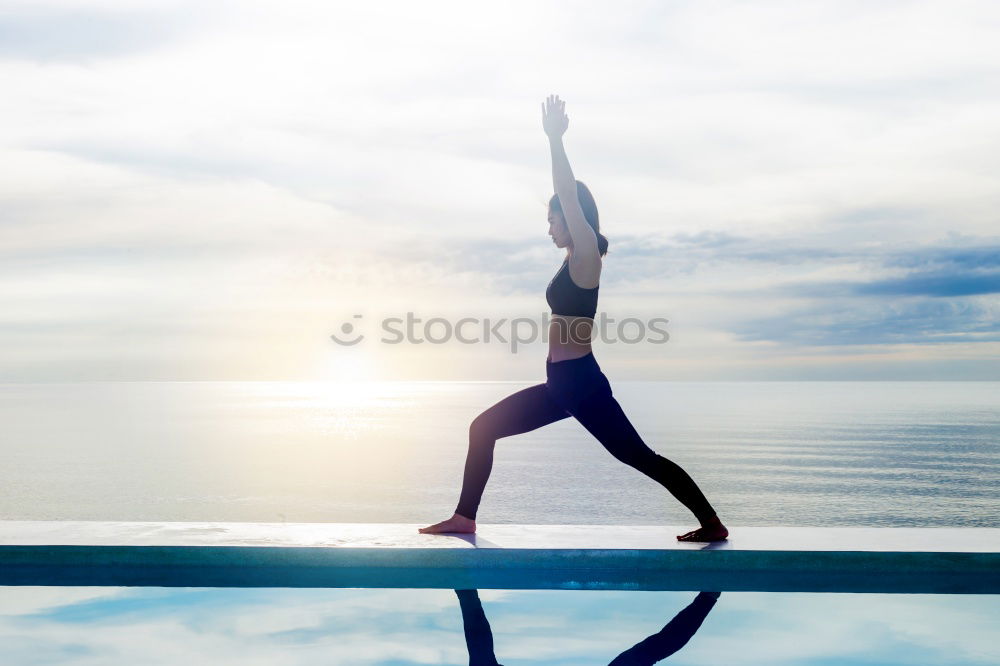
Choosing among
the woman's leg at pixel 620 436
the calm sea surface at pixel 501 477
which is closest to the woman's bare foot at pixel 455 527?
the woman's leg at pixel 620 436

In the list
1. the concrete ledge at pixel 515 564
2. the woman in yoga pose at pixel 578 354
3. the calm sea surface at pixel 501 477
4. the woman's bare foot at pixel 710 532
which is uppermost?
the woman in yoga pose at pixel 578 354

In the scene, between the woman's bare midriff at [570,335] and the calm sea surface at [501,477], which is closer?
the woman's bare midriff at [570,335]

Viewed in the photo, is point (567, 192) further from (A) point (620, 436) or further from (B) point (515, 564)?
(B) point (515, 564)

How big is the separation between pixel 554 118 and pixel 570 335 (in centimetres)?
100

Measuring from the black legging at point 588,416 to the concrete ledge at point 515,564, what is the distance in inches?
11.2

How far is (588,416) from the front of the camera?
464 cm

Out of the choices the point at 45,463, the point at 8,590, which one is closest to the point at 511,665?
the point at 8,590

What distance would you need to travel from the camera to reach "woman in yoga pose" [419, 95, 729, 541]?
14.5ft

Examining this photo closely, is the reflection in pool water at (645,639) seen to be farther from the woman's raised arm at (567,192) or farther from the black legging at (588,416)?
the woman's raised arm at (567,192)

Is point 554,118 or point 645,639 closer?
point 645,639

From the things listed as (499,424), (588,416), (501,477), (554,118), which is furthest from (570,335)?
(501,477)

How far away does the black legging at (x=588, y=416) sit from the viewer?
462 centimetres

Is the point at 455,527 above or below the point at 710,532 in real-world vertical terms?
below

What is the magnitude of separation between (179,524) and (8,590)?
1045mm
